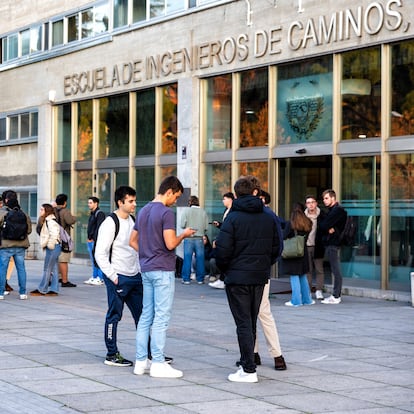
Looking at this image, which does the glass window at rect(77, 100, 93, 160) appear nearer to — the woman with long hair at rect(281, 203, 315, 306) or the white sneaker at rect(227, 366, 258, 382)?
the woman with long hair at rect(281, 203, 315, 306)

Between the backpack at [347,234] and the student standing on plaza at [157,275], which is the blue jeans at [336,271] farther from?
the student standing on plaza at [157,275]

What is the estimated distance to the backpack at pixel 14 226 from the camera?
57.9ft

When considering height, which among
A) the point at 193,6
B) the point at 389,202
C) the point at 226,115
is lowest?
the point at 389,202

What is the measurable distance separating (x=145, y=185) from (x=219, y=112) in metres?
3.74

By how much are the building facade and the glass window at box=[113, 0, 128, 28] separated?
1.8 inches

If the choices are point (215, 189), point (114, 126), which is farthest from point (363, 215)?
point (114, 126)

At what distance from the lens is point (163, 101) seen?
82.1ft

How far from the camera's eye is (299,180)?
21.3 m

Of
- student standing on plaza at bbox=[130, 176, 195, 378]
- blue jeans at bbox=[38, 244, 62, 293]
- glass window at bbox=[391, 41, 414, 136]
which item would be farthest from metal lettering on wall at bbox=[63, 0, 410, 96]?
student standing on plaza at bbox=[130, 176, 195, 378]

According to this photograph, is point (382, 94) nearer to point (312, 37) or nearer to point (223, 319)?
point (312, 37)

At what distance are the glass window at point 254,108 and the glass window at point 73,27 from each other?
329 inches

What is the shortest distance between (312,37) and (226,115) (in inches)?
146

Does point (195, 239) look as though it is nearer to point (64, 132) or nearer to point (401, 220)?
point (401, 220)

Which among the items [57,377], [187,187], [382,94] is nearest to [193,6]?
[187,187]
